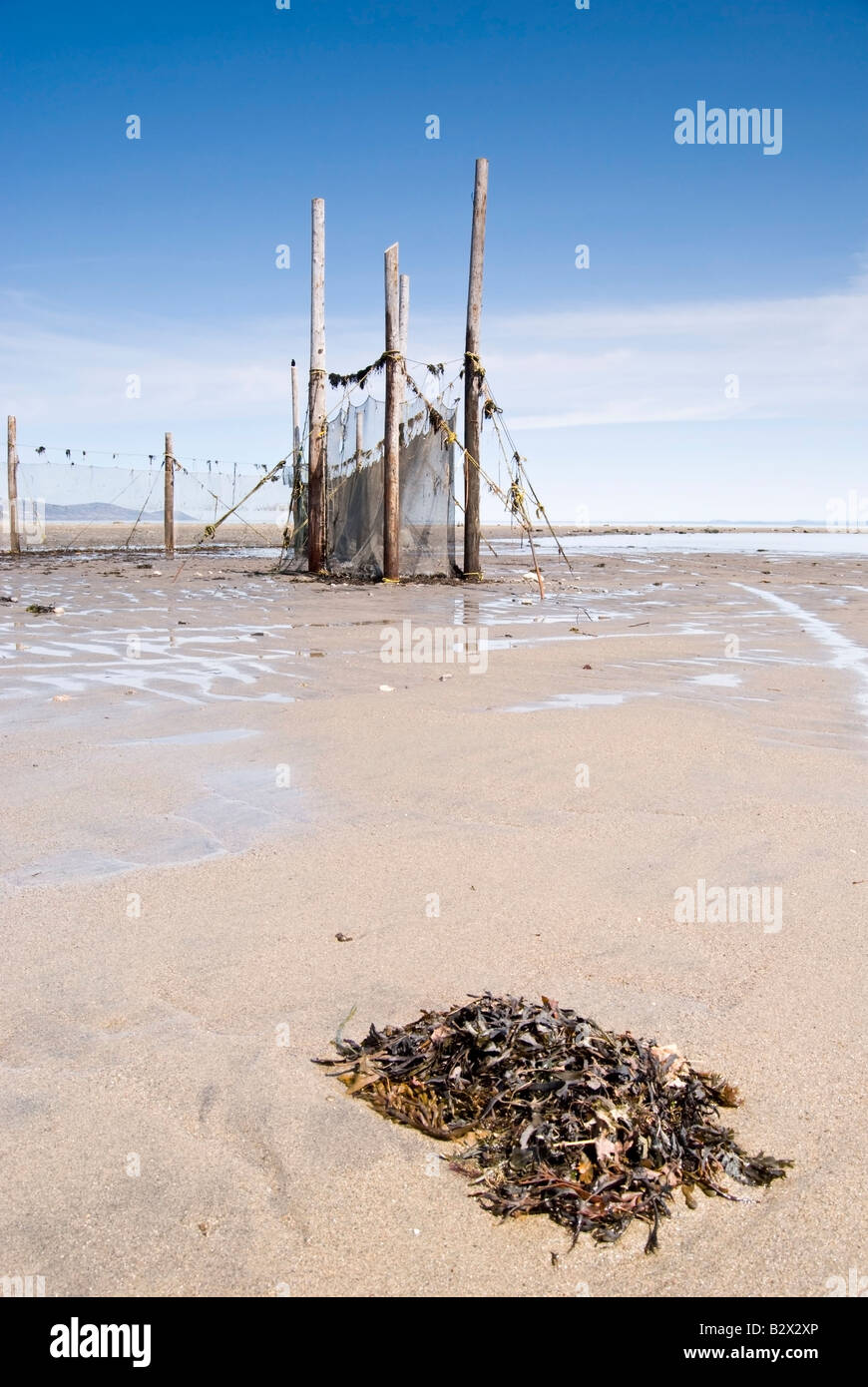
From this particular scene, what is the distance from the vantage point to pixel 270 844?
3844 mm

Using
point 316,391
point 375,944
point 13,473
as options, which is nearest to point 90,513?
point 13,473

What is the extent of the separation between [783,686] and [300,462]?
15.4m

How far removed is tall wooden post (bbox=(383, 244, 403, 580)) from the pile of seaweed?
Result: 13.8 meters

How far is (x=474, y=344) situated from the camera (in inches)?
623

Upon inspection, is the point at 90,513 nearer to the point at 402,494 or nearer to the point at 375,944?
the point at 402,494

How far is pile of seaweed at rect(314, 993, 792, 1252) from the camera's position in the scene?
79.6 inches

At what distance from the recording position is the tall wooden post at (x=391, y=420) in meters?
15.3

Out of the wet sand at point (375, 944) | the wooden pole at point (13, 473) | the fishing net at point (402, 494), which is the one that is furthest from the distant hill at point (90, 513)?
the wet sand at point (375, 944)

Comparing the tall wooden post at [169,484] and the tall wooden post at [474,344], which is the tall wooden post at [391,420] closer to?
the tall wooden post at [474,344]

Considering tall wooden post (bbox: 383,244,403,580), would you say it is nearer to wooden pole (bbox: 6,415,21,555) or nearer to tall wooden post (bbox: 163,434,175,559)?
tall wooden post (bbox: 163,434,175,559)

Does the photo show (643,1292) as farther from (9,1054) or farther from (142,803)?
(142,803)

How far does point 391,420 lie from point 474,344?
1.76 m

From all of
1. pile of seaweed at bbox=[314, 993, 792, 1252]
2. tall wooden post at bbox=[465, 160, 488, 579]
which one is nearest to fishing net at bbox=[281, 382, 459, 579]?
tall wooden post at bbox=[465, 160, 488, 579]

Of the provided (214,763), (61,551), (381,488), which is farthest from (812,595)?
(61,551)
